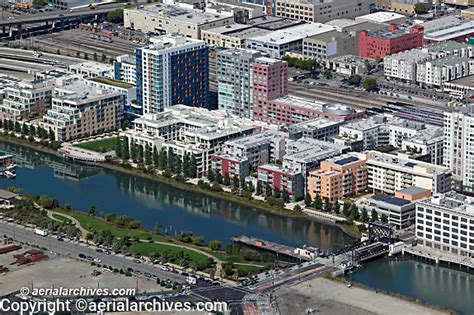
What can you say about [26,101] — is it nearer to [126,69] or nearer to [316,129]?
[126,69]

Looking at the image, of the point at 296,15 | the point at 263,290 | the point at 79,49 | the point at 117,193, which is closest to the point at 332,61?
the point at 296,15

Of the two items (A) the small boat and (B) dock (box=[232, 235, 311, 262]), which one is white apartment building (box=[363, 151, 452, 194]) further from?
(A) the small boat

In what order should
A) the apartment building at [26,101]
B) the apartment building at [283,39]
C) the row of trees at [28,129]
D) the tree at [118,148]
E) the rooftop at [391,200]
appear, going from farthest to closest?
1. the apartment building at [283,39]
2. the apartment building at [26,101]
3. the row of trees at [28,129]
4. the tree at [118,148]
5. the rooftop at [391,200]

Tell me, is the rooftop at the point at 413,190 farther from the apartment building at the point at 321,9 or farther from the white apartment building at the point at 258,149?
the apartment building at the point at 321,9

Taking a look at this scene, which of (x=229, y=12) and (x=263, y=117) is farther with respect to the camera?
(x=229, y=12)

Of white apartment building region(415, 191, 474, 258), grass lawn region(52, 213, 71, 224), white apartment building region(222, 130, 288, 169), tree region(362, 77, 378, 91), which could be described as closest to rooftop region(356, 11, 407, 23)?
tree region(362, 77, 378, 91)

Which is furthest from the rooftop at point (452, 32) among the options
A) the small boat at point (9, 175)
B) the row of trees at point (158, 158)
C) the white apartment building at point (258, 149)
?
the small boat at point (9, 175)

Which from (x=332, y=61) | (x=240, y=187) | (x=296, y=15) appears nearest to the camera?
(x=240, y=187)

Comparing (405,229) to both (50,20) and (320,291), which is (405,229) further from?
(50,20)
